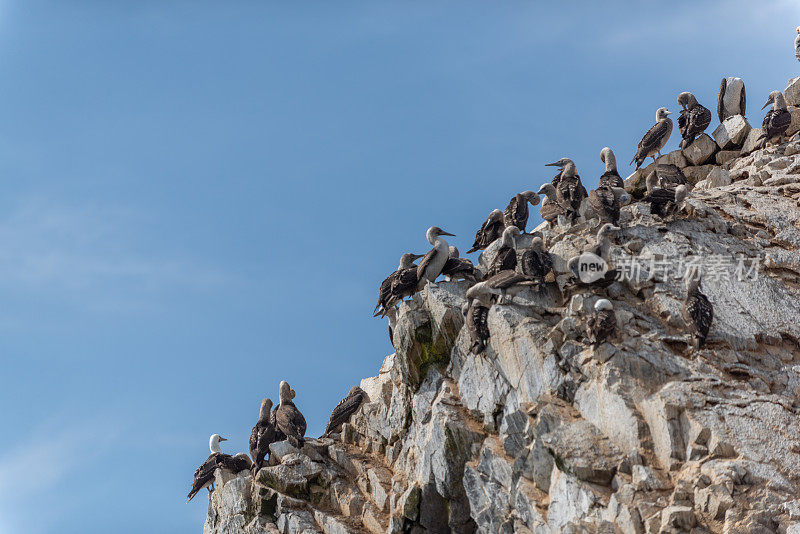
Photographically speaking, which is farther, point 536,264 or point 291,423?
point 291,423

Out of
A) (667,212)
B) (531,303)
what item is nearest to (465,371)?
(531,303)

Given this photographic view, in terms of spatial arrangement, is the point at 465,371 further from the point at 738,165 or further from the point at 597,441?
the point at 738,165

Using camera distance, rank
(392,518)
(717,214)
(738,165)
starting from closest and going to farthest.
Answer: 1. (392,518)
2. (717,214)
3. (738,165)

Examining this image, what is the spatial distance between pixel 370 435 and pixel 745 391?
37.9 ft

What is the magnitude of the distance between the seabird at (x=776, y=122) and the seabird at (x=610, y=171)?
20.4ft

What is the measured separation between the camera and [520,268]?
2573 cm

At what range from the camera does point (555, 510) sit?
20766mm

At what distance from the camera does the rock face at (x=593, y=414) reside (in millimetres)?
19844

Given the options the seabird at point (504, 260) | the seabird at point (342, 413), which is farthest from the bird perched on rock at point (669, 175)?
the seabird at point (342, 413)

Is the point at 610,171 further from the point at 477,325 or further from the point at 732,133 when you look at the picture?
the point at 477,325

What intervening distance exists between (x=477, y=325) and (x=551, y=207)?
23.3 ft

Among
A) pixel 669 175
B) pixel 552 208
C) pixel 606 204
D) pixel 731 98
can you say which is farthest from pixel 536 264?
pixel 731 98

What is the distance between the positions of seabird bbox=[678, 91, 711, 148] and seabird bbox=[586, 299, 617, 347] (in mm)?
15259

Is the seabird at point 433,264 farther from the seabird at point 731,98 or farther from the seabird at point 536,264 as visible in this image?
the seabird at point 731,98
